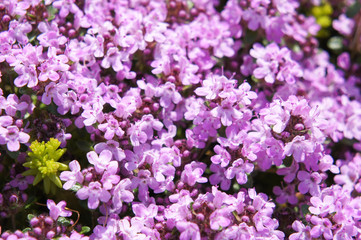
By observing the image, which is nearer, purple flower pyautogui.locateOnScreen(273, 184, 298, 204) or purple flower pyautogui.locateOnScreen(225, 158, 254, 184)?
purple flower pyautogui.locateOnScreen(225, 158, 254, 184)

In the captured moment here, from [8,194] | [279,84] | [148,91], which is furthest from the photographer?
[279,84]

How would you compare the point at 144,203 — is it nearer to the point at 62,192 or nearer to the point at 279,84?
the point at 62,192

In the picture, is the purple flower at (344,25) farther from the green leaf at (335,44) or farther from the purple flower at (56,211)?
the purple flower at (56,211)

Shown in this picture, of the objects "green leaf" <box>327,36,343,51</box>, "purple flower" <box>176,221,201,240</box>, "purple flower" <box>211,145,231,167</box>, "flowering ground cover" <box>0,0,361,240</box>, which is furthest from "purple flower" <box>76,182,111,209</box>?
"green leaf" <box>327,36,343,51</box>

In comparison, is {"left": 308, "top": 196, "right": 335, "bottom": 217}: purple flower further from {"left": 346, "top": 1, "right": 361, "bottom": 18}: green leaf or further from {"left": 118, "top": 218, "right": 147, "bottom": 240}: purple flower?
{"left": 346, "top": 1, "right": 361, "bottom": 18}: green leaf

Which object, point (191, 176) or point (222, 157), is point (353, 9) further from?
point (191, 176)

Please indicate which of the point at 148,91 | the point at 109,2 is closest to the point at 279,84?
the point at 148,91

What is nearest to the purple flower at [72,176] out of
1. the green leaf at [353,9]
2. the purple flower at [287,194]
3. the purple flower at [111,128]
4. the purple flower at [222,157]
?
the purple flower at [111,128]
